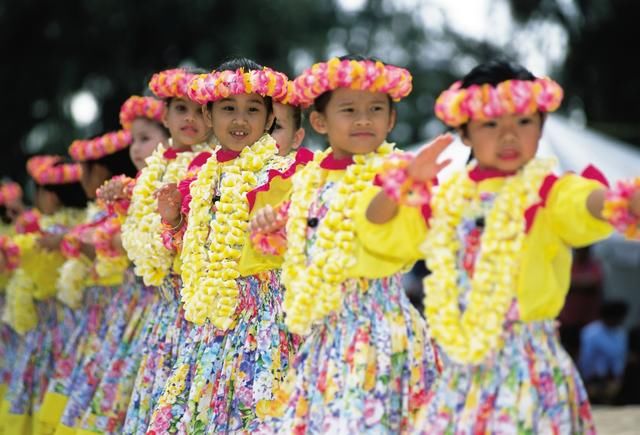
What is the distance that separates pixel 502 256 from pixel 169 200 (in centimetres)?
243

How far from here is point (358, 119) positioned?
15.3ft

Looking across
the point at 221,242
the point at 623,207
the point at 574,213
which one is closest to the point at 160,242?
the point at 221,242

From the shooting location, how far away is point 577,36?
20922 millimetres

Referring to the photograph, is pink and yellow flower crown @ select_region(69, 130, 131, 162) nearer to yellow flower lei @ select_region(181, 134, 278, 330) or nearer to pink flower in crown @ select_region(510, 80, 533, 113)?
yellow flower lei @ select_region(181, 134, 278, 330)

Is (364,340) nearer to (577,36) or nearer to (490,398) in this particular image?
(490,398)

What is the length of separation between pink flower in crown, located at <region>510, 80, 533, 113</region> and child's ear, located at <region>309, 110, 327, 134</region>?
102cm

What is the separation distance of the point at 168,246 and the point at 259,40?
394 inches

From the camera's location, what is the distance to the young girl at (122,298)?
679cm

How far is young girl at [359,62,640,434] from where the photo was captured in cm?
396

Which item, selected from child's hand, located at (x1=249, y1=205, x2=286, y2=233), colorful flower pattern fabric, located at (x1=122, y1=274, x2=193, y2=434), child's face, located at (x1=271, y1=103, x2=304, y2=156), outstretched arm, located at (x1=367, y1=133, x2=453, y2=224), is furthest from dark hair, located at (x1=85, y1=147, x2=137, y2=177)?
outstretched arm, located at (x1=367, y1=133, x2=453, y2=224)

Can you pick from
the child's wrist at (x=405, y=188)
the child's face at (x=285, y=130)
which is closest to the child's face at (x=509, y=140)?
the child's wrist at (x=405, y=188)

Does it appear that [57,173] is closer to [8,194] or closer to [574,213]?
[8,194]

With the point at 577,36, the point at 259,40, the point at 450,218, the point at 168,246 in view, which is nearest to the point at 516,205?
the point at 450,218

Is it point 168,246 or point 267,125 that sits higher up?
point 267,125
